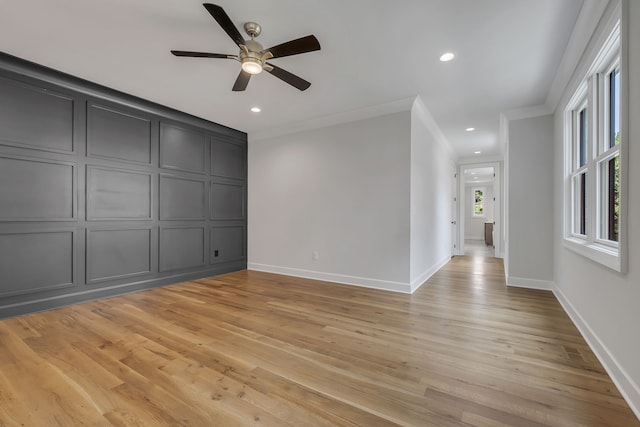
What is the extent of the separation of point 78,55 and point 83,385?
2968mm

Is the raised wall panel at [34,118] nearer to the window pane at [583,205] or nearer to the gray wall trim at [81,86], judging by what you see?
the gray wall trim at [81,86]

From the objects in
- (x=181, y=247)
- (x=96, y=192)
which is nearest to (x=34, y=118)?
(x=96, y=192)

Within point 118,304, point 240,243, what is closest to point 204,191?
point 240,243

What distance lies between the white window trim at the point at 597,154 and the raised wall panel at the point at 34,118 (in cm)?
490

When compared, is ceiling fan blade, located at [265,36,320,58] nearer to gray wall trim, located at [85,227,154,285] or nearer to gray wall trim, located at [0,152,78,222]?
gray wall trim, located at [0,152,78,222]

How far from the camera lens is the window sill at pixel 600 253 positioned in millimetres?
1669

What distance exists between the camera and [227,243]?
4.97 m

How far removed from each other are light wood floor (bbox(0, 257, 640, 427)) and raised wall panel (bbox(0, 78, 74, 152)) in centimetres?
183

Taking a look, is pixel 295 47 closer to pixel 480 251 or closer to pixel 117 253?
pixel 117 253

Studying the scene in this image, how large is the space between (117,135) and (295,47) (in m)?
2.84

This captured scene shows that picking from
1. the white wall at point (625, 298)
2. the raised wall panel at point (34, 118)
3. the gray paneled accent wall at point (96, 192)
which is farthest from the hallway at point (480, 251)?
the raised wall panel at point (34, 118)

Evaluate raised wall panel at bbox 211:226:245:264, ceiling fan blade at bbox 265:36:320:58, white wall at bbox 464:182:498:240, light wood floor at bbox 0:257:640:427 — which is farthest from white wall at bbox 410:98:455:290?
white wall at bbox 464:182:498:240

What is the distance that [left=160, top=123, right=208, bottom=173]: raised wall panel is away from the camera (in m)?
4.09

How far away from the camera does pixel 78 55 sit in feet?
8.87
